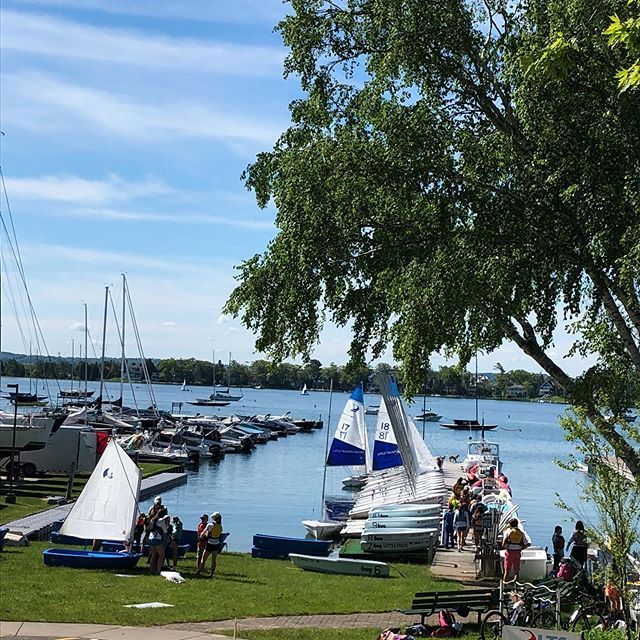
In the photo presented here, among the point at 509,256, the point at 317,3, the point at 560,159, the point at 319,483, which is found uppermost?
the point at 317,3

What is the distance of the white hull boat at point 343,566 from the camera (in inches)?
1058

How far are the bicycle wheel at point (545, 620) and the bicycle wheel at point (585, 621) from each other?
1.02 feet

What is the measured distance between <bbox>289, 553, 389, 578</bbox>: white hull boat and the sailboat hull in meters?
5.35

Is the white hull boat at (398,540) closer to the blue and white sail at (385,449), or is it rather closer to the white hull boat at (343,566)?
the white hull boat at (343,566)

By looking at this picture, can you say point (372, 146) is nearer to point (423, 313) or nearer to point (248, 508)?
point (423, 313)

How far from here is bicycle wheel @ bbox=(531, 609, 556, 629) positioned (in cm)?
1636

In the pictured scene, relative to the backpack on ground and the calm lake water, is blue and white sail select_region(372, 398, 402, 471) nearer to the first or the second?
the calm lake water

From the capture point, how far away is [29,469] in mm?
53625

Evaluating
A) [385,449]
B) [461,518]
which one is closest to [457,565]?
[461,518]

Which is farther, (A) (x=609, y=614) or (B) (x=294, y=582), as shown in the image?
(B) (x=294, y=582)

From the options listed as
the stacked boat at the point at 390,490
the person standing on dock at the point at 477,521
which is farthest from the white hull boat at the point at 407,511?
the person standing on dock at the point at 477,521

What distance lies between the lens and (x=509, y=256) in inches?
674

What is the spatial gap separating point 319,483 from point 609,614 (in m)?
51.1

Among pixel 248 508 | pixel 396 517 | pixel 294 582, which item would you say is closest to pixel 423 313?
pixel 294 582
